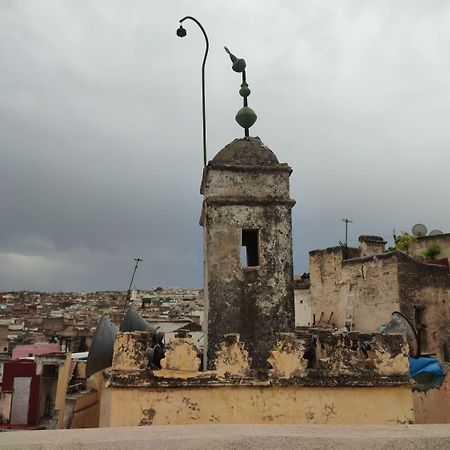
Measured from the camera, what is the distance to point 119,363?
23.6 feet

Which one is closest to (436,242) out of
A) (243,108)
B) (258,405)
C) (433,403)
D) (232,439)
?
(433,403)

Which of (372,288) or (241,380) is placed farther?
(372,288)

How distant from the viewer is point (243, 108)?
944 cm

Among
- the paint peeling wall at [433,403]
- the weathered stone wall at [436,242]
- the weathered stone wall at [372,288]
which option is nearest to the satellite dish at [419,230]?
the weathered stone wall at [436,242]

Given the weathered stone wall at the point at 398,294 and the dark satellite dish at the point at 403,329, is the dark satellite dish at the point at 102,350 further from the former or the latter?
the weathered stone wall at the point at 398,294

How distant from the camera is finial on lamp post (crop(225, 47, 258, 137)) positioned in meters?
9.38

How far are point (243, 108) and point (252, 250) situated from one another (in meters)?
2.52

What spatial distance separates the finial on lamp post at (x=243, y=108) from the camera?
938 centimetres

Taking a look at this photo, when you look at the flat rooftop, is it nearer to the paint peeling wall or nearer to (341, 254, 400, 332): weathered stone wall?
the paint peeling wall

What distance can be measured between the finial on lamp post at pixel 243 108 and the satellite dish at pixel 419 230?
28.5 metres

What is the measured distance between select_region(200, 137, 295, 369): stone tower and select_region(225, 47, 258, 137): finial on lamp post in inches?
22.1

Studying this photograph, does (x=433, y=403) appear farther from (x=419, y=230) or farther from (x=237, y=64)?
(x=419, y=230)

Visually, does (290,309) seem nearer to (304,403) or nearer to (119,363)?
(304,403)

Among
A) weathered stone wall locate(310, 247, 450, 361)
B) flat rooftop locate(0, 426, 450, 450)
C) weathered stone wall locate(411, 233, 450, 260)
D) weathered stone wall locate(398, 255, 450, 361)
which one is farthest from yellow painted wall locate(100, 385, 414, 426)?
weathered stone wall locate(411, 233, 450, 260)
